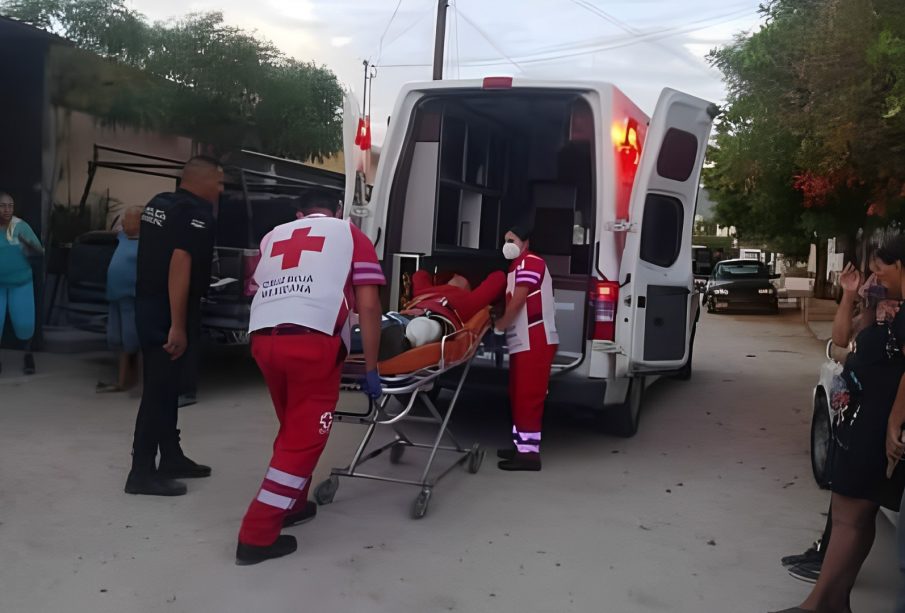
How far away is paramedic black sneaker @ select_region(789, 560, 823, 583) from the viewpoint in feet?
13.3

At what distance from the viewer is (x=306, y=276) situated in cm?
409

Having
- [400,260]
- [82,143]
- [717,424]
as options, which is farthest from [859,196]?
[82,143]

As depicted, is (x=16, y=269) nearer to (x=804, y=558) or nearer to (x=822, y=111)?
(x=804, y=558)

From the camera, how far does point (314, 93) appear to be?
1770 centimetres

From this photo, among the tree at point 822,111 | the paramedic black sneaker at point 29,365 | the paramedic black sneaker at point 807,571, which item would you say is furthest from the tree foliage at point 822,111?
the paramedic black sneaker at point 29,365

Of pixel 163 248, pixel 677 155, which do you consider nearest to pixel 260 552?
pixel 163 248

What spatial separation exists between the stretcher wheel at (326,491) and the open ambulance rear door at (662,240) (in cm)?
213

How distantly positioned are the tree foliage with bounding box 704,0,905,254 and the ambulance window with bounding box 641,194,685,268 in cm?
363

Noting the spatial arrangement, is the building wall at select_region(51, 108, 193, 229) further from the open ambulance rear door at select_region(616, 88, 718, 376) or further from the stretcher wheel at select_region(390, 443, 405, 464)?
the open ambulance rear door at select_region(616, 88, 718, 376)

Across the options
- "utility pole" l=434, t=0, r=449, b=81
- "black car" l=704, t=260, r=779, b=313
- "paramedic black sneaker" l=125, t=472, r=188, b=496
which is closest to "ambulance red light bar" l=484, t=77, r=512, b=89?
"paramedic black sneaker" l=125, t=472, r=188, b=496

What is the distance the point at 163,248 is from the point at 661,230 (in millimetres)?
3482

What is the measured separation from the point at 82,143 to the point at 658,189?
26.1ft

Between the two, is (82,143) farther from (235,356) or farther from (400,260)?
(400,260)

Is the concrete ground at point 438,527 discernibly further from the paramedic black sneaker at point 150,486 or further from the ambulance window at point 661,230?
the ambulance window at point 661,230
